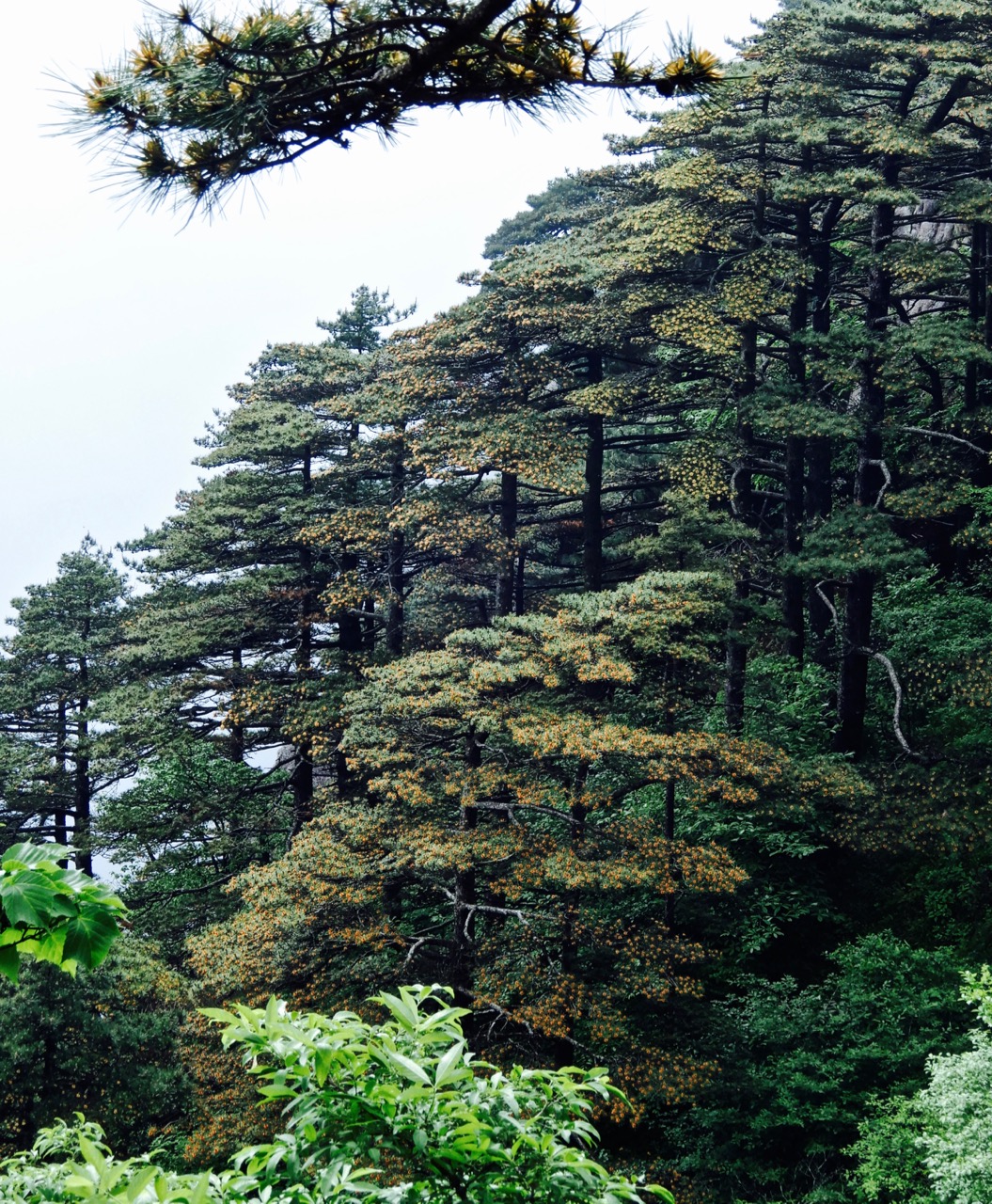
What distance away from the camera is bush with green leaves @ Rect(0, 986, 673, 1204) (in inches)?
106

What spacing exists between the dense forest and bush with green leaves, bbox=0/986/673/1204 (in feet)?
19.9

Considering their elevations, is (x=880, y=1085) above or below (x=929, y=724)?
below

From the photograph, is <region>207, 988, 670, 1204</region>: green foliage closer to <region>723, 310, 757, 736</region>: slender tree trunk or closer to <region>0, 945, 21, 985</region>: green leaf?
<region>0, 945, 21, 985</region>: green leaf

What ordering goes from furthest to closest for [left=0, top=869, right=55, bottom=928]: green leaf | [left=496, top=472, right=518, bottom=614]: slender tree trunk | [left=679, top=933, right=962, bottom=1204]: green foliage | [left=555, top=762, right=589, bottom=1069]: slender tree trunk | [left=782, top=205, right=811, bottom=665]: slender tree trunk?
[left=782, top=205, right=811, bottom=665]: slender tree trunk, [left=496, top=472, right=518, bottom=614]: slender tree trunk, [left=555, top=762, right=589, bottom=1069]: slender tree trunk, [left=679, top=933, right=962, bottom=1204]: green foliage, [left=0, top=869, right=55, bottom=928]: green leaf

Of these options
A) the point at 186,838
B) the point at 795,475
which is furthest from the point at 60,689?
the point at 795,475

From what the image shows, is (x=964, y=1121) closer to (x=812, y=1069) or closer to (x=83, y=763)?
(x=812, y=1069)

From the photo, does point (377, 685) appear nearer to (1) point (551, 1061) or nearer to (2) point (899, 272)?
(1) point (551, 1061)

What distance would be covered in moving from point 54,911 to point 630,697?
11209 millimetres

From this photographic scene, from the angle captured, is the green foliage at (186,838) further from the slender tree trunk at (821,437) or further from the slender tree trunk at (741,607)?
the slender tree trunk at (821,437)

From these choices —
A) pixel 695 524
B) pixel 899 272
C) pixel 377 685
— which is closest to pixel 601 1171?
pixel 377 685

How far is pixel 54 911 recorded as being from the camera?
2.28m

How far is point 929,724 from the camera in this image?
49.8ft

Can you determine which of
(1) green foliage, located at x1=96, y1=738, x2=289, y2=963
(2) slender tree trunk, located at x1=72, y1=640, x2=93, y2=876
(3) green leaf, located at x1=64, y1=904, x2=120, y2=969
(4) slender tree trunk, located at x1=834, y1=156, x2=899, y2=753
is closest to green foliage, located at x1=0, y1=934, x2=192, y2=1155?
(1) green foliage, located at x1=96, y1=738, x2=289, y2=963

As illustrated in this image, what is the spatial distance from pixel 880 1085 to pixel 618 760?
4.26 metres
